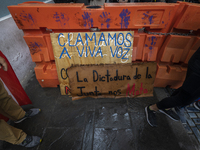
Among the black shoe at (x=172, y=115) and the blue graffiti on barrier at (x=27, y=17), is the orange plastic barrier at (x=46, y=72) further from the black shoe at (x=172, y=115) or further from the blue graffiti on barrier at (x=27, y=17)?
the black shoe at (x=172, y=115)

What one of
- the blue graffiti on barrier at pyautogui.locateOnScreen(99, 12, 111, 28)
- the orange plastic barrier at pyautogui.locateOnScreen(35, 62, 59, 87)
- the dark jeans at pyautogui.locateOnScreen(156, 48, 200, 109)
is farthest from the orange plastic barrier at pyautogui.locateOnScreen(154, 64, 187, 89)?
the orange plastic barrier at pyautogui.locateOnScreen(35, 62, 59, 87)

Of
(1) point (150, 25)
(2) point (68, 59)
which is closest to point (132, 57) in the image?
(1) point (150, 25)

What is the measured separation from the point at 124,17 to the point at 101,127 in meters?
2.04

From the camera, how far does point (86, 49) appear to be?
2.27 m

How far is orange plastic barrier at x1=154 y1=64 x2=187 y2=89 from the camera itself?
253 centimetres

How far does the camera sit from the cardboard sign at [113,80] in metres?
2.42

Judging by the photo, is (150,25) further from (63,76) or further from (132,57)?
(63,76)

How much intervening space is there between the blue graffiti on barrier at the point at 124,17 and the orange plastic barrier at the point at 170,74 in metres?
1.21

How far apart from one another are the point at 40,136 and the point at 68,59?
1.51 meters

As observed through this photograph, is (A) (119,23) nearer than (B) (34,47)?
Yes

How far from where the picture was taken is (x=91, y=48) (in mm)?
2266

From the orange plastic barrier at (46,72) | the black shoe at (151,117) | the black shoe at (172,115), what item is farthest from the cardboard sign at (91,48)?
the black shoe at (172,115)

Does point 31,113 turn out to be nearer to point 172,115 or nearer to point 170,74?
point 172,115

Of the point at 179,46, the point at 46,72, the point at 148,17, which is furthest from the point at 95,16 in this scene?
the point at 179,46
